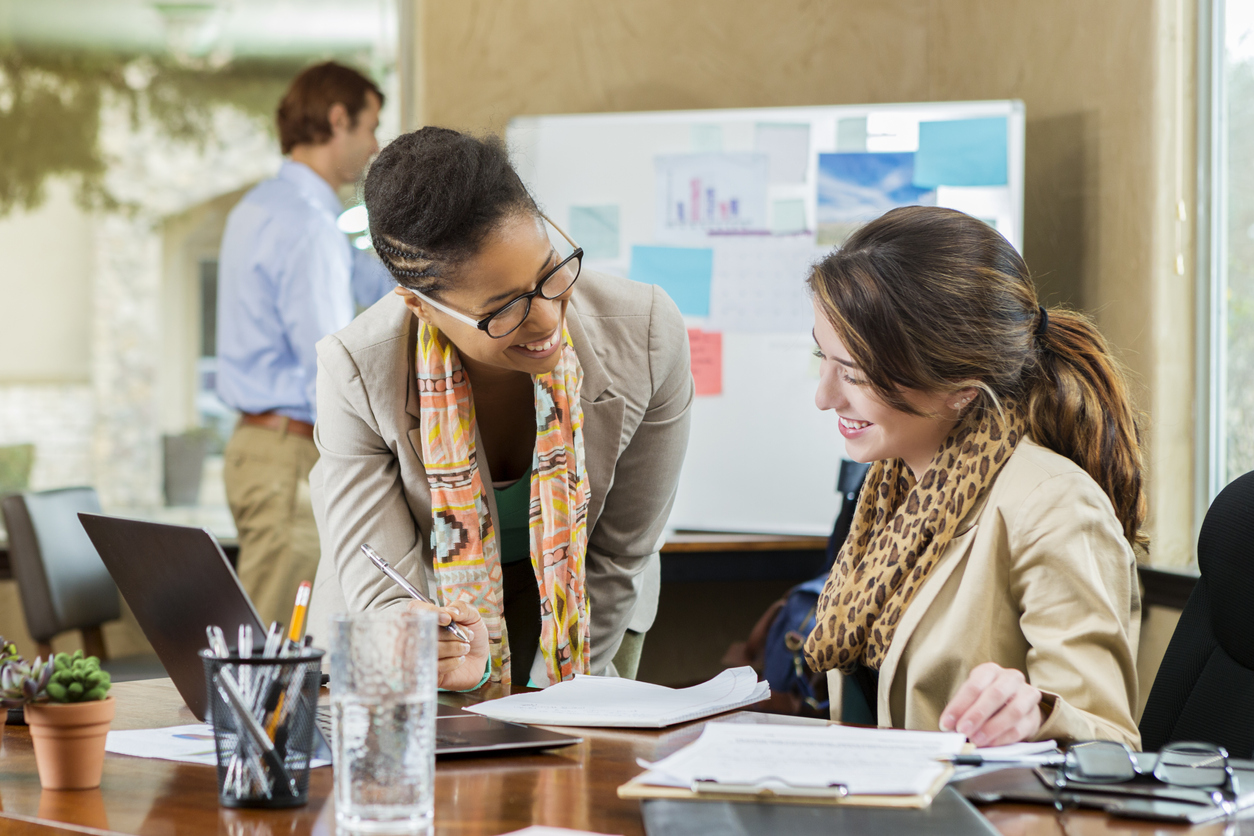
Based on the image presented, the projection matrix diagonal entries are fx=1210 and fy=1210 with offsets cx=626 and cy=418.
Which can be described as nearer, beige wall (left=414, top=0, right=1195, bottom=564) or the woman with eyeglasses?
the woman with eyeglasses

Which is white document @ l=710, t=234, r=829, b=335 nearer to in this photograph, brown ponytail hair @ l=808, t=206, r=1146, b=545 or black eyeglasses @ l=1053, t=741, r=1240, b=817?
brown ponytail hair @ l=808, t=206, r=1146, b=545

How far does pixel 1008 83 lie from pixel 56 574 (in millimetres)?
2510

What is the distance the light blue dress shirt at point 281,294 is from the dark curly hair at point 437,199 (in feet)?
5.07

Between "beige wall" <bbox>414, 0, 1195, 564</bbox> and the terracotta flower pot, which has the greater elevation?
"beige wall" <bbox>414, 0, 1195, 564</bbox>

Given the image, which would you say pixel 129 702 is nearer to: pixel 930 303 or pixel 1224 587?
pixel 930 303

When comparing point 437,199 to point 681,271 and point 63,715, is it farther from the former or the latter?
point 681,271

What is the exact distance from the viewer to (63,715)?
87cm

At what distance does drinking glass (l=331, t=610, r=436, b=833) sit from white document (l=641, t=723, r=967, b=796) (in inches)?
6.4

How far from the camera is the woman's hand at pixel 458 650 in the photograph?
1243mm

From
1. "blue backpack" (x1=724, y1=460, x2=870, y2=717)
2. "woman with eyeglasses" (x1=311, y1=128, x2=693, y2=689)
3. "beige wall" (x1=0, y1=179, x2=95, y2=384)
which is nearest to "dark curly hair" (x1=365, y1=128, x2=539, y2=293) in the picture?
"woman with eyeglasses" (x1=311, y1=128, x2=693, y2=689)

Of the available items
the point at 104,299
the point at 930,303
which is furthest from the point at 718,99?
the point at 930,303

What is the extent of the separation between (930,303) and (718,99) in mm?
2201

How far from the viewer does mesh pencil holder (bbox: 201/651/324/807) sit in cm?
82

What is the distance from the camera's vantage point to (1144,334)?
7.94 feet
